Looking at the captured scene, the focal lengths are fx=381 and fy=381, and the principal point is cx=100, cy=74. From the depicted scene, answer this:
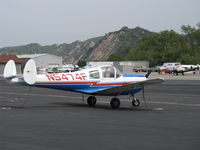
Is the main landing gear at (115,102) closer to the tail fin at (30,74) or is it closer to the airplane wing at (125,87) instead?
the airplane wing at (125,87)

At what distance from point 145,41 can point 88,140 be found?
152378 millimetres

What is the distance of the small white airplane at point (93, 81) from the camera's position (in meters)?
18.1

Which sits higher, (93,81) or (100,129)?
(93,81)

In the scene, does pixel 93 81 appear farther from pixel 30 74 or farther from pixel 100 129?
pixel 100 129

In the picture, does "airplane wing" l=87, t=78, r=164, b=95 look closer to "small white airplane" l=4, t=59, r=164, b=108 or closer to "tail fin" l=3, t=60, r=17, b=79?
"small white airplane" l=4, t=59, r=164, b=108

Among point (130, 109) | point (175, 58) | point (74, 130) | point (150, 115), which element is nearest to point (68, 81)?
point (130, 109)

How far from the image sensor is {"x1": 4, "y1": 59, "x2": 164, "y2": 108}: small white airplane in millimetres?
18078

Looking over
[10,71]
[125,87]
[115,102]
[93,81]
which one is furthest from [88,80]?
[10,71]

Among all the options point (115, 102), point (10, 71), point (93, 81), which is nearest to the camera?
point (115, 102)

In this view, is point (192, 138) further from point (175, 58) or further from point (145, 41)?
point (145, 41)

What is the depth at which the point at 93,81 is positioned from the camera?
1880 cm

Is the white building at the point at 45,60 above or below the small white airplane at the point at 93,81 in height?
above

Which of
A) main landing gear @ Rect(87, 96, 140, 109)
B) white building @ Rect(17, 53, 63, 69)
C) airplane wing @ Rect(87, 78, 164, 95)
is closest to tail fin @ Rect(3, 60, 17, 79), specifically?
A: main landing gear @ Rect(87, 96, 140, 109)

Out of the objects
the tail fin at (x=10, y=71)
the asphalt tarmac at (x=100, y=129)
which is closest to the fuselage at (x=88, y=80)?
the asphalt tarmac at (x=100, y=129)
